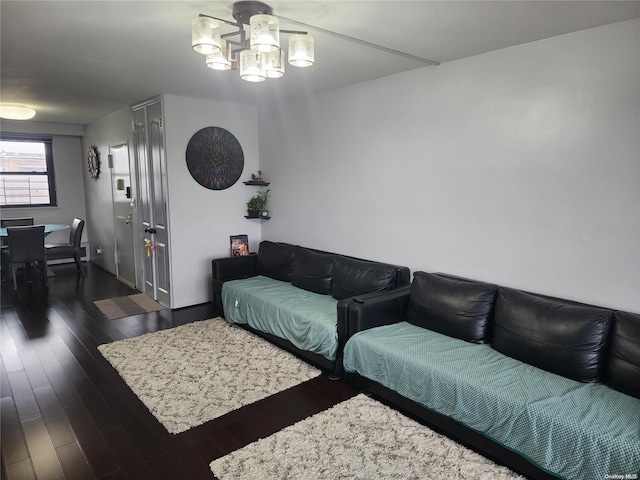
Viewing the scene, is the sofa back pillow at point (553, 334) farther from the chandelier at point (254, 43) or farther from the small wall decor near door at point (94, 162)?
the small wall decor near door at point (94, 162)

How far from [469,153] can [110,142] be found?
513cm

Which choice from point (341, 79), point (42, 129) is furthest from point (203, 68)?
point (42, 129)

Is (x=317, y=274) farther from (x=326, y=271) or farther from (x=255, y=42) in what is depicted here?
(x=255, y=42)

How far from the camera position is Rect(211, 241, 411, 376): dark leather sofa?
3.26 meters

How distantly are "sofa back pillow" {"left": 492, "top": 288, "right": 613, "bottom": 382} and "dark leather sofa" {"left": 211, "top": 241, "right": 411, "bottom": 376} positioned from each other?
1.00m

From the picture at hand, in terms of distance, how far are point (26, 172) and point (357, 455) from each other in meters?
7.50

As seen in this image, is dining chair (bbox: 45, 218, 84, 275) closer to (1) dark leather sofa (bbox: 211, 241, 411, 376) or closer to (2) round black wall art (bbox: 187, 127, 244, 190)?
(2) round black wall art (bbox: 187, 127, 244, 190)

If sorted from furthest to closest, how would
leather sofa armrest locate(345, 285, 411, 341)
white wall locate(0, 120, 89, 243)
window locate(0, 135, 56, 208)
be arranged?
white wall locate(0, 120, 89, 243) < window locate(0, 135, 56, 208) < leather sofa armrest locate(345, 285, 411, 341)

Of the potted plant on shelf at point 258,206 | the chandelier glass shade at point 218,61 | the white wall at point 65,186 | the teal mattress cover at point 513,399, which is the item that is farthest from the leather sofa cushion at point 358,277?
the white wall at point 65,186

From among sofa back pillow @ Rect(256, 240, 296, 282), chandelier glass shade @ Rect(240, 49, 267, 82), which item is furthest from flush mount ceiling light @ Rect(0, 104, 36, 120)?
chandelier glass shade @ Rect(240, 49, 267, 82)

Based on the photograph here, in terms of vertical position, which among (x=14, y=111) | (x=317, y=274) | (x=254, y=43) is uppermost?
(x=14, y=111)

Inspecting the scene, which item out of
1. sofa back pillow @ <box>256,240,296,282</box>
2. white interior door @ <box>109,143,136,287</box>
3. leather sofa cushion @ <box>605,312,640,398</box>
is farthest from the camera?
white interior door @ <box>109,143,136,287</box>

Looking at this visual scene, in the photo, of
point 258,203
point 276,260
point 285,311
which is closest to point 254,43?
point 285,311

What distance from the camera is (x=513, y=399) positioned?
205 centimetres
